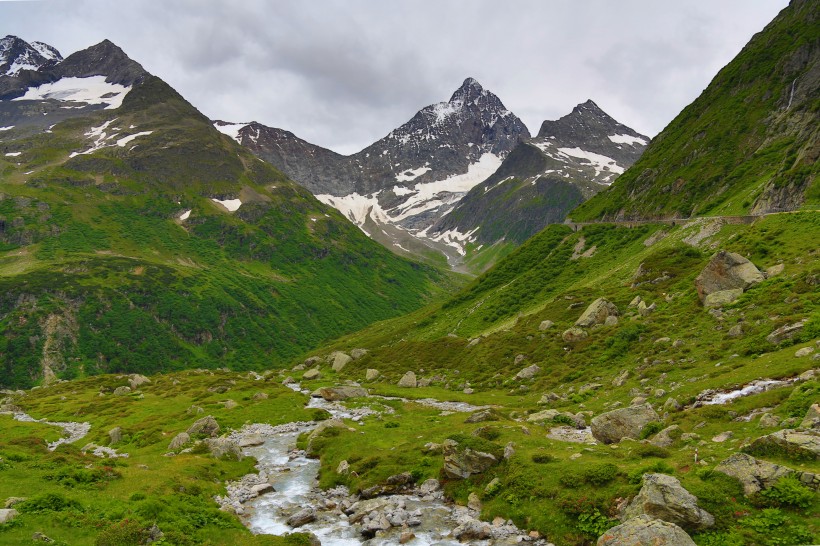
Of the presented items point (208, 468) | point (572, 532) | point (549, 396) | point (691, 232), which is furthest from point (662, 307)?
point (208, 468)

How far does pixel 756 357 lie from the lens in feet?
126

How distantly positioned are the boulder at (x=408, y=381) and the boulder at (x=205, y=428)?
35355 mm

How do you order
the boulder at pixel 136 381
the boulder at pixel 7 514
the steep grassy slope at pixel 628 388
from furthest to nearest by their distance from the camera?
1. the boulder at pixel 136 381
2. the boulder at pixel 7 514
3. the steep grassy slope at pixel 628 388

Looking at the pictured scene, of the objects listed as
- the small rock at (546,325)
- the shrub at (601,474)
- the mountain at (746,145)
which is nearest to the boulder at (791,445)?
the shrub at (601,474)

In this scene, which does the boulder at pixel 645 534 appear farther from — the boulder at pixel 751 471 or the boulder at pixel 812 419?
the boulder at pixel 812 419

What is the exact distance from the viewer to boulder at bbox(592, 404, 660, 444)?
33.3 meters

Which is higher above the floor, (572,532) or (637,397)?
(637,397)

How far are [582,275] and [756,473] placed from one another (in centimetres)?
9630

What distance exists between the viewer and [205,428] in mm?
58000

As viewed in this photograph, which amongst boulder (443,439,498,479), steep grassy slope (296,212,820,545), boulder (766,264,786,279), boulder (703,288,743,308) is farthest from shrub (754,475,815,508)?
boulder (766,264,786,279)

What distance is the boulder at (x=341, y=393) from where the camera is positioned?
77.6 metres

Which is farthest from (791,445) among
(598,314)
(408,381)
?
(408,381)

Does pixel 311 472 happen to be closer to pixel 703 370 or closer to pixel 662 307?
pixel 703 370

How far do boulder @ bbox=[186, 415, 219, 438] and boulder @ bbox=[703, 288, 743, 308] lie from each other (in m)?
58.9
